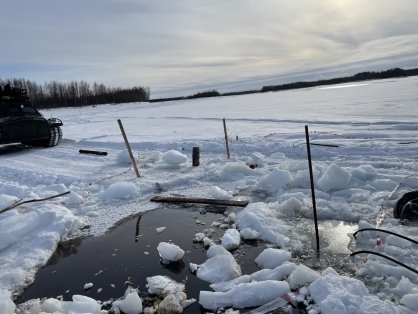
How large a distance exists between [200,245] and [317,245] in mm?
1523

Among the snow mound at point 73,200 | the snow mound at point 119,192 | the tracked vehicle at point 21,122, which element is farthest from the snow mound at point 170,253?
the tracked vehicle at point 21,122

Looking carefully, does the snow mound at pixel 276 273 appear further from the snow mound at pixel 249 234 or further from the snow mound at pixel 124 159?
the snow mound at pixel 124 159

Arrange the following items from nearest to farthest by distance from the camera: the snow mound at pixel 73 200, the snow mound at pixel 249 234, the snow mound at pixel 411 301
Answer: the snow mound at pixel 411 301 → the snow mound at pixel 249 234 → the snow mound at pixel 73 200

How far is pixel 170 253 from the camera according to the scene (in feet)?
15.7

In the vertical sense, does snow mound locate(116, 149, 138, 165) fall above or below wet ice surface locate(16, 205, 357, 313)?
above

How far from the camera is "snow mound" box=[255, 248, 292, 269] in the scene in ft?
14.6

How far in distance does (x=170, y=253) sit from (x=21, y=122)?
10.1 m

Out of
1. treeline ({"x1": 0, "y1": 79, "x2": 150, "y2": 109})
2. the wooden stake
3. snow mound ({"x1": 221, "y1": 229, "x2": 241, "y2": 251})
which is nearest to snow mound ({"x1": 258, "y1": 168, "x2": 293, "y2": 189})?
snow mound ({"x1": 221, "y1": 229, "x2": 241, "y2": 251})

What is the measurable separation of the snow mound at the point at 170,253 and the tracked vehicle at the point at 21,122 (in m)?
9.73

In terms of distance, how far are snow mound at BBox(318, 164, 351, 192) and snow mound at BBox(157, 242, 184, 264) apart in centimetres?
327

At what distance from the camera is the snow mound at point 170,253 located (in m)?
4.76

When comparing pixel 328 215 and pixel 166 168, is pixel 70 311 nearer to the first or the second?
pixel 328 215

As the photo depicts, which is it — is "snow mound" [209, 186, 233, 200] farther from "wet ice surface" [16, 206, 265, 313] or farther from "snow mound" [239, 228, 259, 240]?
"snow mound" [239, 228, 259, 240]

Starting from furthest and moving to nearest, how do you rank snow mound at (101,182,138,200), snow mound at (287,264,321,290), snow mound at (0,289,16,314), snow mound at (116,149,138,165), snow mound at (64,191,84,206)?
snow mound at (116,149,138,165) < snow mound at (101,182,138,200) < snow mound at (64,191,84,206) < snow mound at (287,264,321,290) < snow mound at (0,289,16,314)
